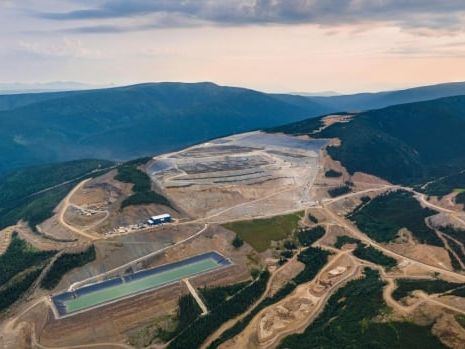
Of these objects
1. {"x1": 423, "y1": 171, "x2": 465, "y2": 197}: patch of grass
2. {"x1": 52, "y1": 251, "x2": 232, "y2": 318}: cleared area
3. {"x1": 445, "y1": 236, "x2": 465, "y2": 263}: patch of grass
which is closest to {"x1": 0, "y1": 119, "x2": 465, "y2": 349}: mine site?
{"x1": 445, "y1": 236, "x2": 465, "y2": 263}: patch of grass

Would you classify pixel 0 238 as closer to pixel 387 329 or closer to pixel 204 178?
pixel 204 178

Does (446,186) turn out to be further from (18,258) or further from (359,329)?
(18,258)

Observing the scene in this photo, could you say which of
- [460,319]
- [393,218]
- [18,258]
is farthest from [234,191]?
[460,319]

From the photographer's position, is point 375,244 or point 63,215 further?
point 63,215

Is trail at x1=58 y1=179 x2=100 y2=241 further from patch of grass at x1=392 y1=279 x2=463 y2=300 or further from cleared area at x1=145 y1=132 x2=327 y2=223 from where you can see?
patch of grass at x1=392 y1=279 x2=463 y2=300

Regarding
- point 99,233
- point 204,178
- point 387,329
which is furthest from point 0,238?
point 387,329

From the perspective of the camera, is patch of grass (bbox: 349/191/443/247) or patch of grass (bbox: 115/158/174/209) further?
patch of grass (bbox: 115/158/174/209)

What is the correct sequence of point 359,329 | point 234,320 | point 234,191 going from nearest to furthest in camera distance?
point 359,329 → point 234,320 → point 234,191
